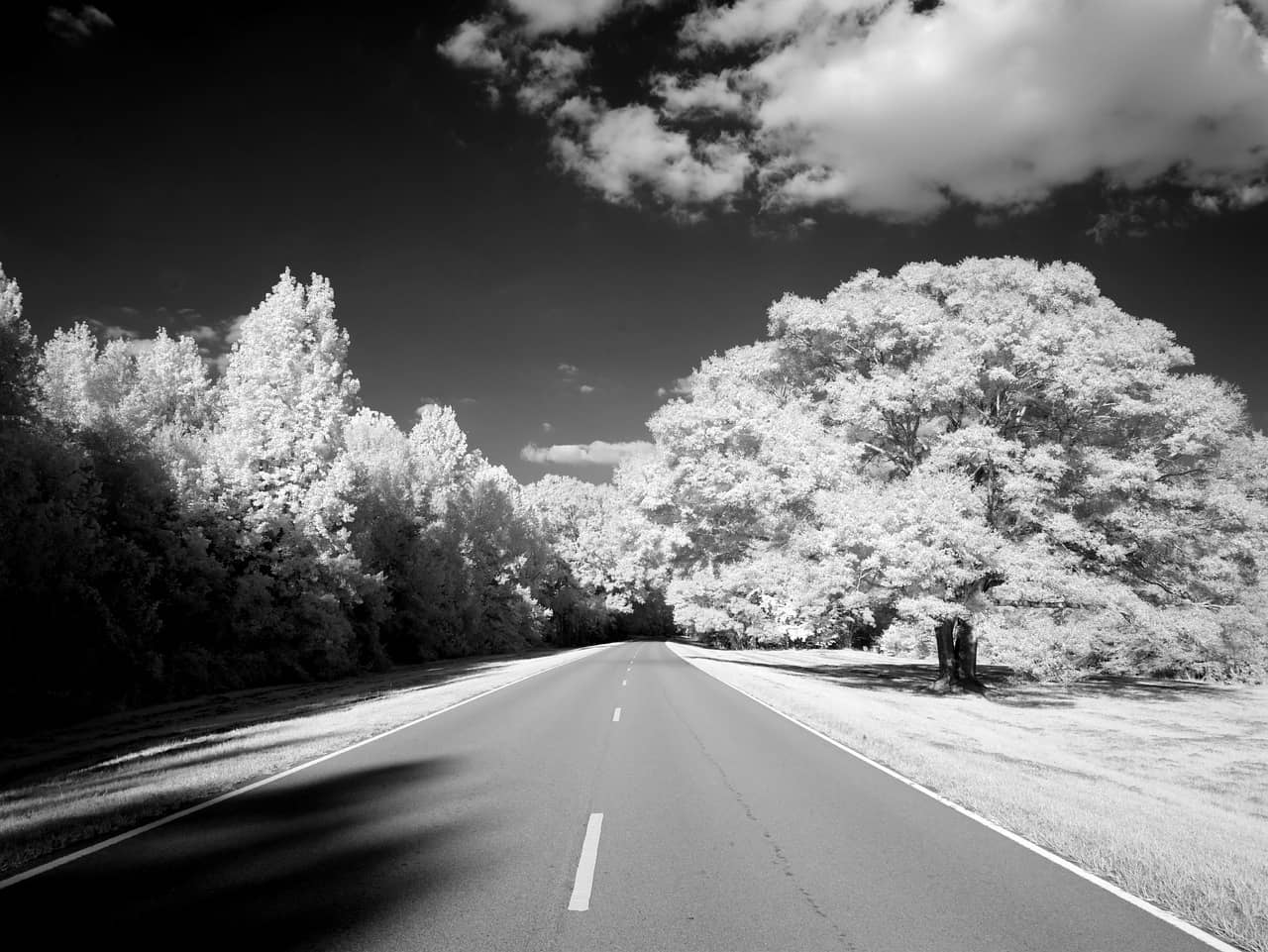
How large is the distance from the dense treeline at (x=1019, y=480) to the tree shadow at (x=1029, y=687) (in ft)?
6.04

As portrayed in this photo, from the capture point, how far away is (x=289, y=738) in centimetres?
1229

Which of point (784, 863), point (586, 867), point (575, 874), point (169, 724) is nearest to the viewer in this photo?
point (575, 874)

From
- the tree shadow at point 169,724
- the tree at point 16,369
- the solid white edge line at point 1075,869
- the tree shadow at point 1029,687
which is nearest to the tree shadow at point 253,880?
the solid white edge line at point 1075,869

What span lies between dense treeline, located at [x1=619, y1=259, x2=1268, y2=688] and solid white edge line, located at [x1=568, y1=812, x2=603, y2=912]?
13.5 m

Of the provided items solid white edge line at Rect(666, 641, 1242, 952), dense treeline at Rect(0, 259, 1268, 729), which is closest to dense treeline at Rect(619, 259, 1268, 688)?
dense treeline at Rect(0, 259, 1268, 729)

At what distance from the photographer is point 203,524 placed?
25.7 meters

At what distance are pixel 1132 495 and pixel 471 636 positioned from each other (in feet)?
137

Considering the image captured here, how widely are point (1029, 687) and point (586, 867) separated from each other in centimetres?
2638

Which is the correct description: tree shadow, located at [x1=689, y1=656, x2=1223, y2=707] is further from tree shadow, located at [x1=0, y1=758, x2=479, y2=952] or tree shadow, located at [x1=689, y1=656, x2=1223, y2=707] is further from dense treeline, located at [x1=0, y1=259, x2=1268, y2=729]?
tree shadow, located at [x1=0, y1=758, x2=479, y2=952]

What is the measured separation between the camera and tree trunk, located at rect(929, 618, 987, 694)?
77.1 ft

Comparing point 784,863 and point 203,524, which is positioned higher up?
point 203,524

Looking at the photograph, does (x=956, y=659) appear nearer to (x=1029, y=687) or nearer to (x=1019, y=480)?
(x=1029, y=687)

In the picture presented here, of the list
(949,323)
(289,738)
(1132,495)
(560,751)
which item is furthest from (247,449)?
(1132,495)

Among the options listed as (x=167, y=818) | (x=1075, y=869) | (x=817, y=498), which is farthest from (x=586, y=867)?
(x=817, y=498)
